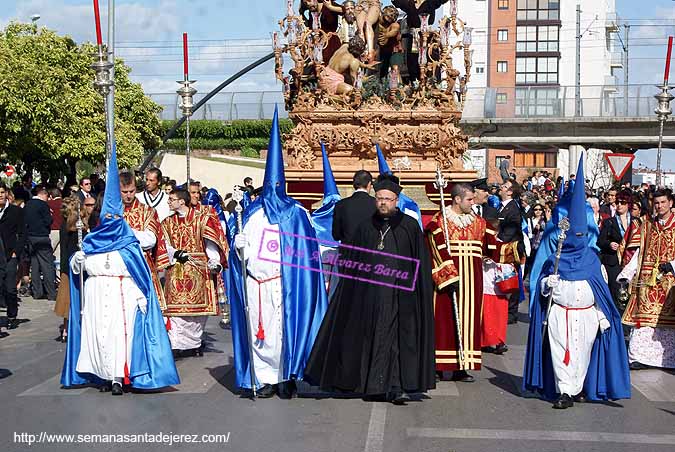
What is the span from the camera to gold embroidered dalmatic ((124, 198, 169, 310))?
9920 millimetres

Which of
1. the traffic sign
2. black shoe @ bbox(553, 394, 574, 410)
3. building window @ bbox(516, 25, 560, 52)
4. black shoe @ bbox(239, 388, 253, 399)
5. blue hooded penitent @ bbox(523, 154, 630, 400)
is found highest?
building window @ bbox(516, 25, 560, 52)

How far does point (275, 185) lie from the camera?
29.4 ft

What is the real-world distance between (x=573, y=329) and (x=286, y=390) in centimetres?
233

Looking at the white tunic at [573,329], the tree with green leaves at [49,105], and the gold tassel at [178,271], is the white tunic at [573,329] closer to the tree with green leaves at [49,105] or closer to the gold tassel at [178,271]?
the gold tassel at [178,271]

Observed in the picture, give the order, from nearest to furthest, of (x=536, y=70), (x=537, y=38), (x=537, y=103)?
1. (x=537, y=103)
2. (x=537, y=38)
3. (x=536, y=70)

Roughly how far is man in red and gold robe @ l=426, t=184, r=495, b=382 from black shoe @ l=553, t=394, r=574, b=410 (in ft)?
3.99

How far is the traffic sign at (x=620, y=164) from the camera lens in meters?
22.8

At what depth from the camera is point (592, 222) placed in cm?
923

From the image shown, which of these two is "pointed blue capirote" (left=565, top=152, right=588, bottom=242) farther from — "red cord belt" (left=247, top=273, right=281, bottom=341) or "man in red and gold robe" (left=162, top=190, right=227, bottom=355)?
"man in red and gold robe" (left=162, top=190, right=227, bottom=355)

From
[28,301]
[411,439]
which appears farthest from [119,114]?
[411,439]

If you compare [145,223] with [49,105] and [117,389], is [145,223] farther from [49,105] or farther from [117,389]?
[49,105]

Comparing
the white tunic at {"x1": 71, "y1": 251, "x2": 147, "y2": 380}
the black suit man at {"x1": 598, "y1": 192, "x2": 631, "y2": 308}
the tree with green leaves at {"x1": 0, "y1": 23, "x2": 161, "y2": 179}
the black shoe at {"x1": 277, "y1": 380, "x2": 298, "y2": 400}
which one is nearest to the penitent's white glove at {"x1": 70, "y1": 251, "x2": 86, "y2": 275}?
the white tunic at {"x1": 71, "y1": 251, "x2": 147, "y2": 380}

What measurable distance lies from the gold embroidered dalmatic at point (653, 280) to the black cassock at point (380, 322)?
2925 mm

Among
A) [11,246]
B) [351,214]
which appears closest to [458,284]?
[351,214]
